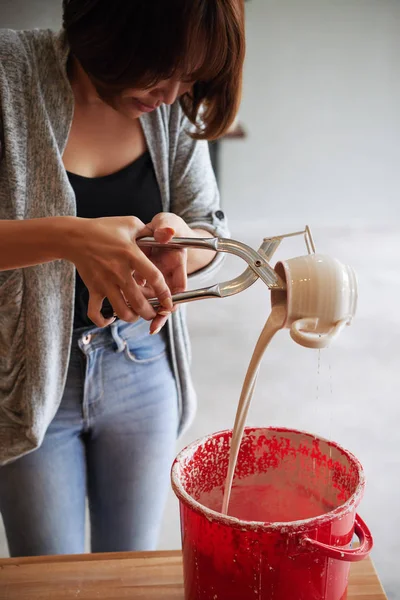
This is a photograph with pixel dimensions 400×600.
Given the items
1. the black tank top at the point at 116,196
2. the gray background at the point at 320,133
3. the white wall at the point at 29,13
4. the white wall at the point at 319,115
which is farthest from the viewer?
the white wall at the point at 319,115

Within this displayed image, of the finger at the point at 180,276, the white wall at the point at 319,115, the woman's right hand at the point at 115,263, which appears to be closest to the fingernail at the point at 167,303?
the woman's right hand at the point at 115,263

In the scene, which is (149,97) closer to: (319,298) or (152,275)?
(152,275)

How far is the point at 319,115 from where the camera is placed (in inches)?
227

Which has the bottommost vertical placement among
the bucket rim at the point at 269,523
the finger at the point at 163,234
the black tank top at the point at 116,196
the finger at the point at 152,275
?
the bucket rim at the point at 269,523

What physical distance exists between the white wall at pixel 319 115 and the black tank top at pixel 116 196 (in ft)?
15.5

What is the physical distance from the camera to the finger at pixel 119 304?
2.58 feet

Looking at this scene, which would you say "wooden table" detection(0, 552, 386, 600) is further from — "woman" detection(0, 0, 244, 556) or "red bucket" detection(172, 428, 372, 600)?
"woman" detection(0, 0, 244, 556)

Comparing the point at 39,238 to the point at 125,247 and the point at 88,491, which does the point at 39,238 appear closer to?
the point at 125,247

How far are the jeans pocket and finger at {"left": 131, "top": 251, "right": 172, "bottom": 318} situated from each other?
14.0 inches

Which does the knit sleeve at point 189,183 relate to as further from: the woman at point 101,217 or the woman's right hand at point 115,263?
the woman's right hand at point 115,263

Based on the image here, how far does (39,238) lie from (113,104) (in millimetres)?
345

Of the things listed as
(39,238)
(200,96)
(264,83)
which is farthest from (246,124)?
(39,238)

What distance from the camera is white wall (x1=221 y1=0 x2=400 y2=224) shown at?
5.55m

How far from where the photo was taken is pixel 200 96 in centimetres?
112
